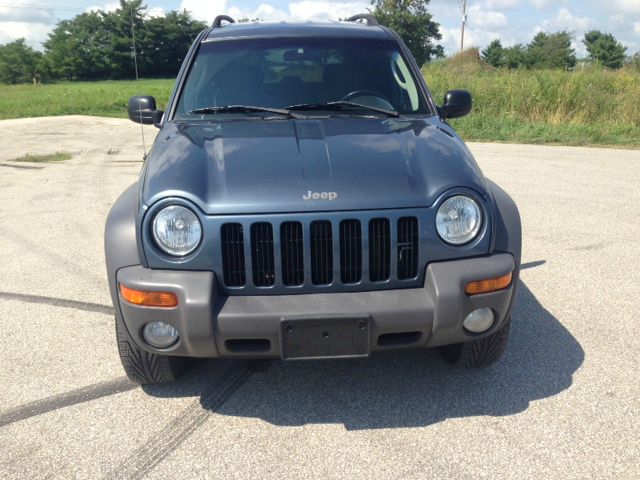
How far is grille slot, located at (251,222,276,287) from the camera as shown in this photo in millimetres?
2596

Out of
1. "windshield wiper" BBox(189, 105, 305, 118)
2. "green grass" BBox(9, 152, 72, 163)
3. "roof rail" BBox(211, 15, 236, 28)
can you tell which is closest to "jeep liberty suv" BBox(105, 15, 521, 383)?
"windshield wiper" BBox(189, 105, 305, 118)

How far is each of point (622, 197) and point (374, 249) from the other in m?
5.92

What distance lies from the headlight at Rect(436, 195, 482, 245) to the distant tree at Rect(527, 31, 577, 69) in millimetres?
61516

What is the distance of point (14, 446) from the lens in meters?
2.70

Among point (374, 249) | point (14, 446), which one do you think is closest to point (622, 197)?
point (374, 249)

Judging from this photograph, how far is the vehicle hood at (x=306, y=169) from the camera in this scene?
263cm

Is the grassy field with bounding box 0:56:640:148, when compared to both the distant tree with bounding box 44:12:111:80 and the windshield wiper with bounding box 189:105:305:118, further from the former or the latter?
the distant tree with bounding box 44:12:111:80

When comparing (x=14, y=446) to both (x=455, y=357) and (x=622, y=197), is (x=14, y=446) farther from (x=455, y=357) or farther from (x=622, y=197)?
(x=622, y=197)

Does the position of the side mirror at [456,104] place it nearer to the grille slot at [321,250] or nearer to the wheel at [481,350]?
the wheel at [481,350]

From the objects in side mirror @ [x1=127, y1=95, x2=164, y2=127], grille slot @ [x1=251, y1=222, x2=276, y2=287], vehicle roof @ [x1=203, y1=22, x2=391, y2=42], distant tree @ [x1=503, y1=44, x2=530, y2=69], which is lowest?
grille slot @ [x1=251, y1=222, x2=276, y2=287]

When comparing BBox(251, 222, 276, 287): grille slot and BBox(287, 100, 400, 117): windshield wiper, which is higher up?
BBox(287, 100, 400, 117): windshield wiper

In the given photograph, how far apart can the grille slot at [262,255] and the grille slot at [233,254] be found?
5 centimetres

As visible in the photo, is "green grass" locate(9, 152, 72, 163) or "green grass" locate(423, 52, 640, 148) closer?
"green grass" locate(9, 152, 72, 163)

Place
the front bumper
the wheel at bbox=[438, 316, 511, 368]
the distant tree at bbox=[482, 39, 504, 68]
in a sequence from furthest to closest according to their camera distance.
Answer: the distant tree at bbox=[482, 39, 504, 68]
the wheel at bbox=[438, 316, 511, 368]
the front bumper
